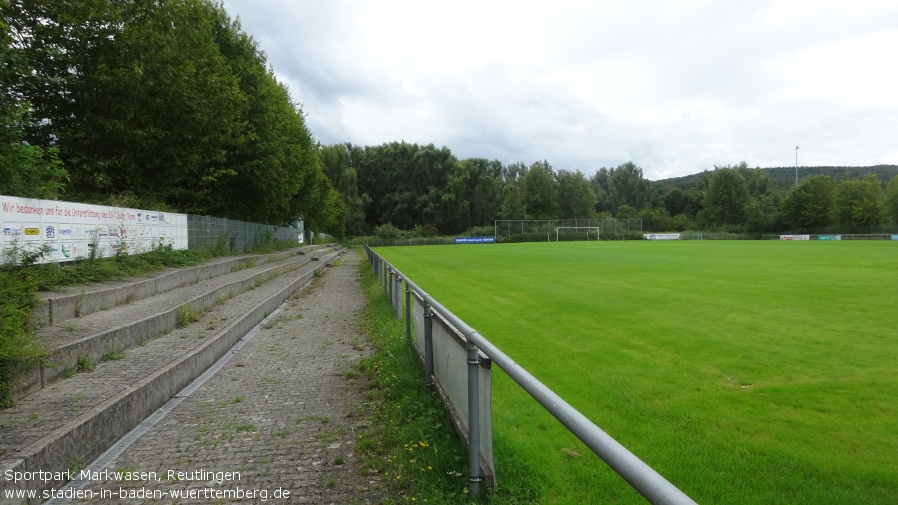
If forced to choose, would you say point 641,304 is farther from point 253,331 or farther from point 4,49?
point 4,49

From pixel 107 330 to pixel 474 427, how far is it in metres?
5.24

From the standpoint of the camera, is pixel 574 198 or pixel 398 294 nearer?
pixel 398 294

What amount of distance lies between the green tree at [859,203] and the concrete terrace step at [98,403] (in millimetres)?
99949

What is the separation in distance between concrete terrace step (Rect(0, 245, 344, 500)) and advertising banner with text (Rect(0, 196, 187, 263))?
135 inches

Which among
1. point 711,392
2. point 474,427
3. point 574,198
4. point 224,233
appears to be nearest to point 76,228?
point 474,427

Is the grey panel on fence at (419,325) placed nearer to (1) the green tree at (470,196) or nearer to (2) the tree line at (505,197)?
(2) the tree line at (505,197)

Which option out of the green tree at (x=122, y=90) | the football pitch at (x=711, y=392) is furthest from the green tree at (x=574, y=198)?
the football pitch at (x=711, y=392)

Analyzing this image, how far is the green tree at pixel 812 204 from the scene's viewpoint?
289 ft

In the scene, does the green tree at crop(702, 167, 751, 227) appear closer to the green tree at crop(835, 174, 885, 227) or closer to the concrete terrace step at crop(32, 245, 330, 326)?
the green tree at crop(835, 174, 885, 227)

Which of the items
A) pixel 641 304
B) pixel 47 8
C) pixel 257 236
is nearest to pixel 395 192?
pixel 257 236

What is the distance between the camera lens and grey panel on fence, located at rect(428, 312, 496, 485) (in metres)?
A: 3.21

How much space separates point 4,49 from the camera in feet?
32.6

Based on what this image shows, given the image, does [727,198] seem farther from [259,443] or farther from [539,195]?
[259,443]

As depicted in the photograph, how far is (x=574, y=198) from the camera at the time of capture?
339 ft
